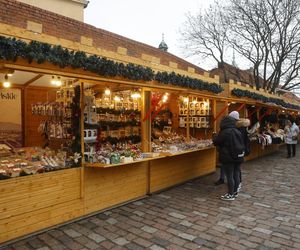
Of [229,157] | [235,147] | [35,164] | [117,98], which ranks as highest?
[117,98]

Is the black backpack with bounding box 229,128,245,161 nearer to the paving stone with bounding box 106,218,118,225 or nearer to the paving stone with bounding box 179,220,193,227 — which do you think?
the paving stone with bounding box 179,220,193,227

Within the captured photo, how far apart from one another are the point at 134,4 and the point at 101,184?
42.2 feet

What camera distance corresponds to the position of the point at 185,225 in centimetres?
473

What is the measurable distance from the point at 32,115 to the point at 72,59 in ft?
14.7

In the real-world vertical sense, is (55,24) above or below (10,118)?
above

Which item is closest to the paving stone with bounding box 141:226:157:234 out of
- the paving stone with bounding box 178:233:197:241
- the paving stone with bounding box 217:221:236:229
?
the paving stone with bounding box 178:233:197:241

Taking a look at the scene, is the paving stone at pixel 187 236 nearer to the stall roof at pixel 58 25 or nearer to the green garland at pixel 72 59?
the green garland at pixel 72 59

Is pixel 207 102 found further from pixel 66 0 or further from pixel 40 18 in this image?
pixel 66 0

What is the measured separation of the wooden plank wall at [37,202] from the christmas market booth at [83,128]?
0.05 ft

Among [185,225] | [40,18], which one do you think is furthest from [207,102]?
[40,18]

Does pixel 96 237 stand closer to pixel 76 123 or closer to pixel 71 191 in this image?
pixel 71 191

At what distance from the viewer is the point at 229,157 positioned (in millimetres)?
6238

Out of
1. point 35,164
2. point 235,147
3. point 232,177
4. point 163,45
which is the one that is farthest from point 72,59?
point 163,45

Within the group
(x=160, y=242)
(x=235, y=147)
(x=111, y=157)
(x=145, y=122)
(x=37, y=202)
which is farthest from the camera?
(x=145, y=122)
